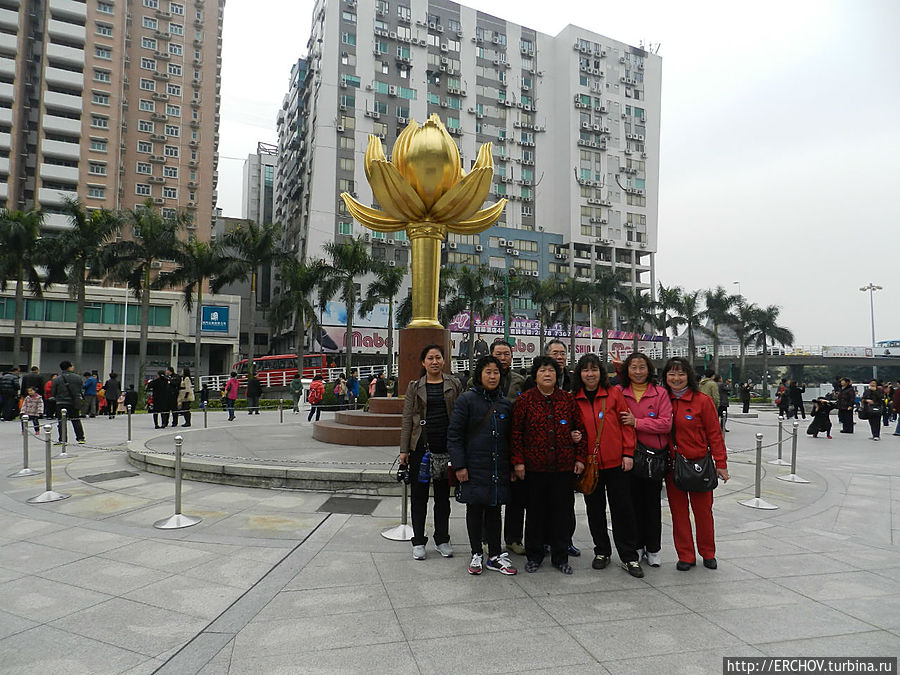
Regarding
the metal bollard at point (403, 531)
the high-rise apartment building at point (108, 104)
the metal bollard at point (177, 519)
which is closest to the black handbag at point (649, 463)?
the metal bollard at point (403, 531)

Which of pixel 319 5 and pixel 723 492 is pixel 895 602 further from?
pixel 319 5

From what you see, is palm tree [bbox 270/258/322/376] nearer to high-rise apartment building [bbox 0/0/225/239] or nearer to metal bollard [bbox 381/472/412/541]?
high-rise apartment building [bbox 0/0/225/239]

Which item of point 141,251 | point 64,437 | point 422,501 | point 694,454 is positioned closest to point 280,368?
point 141,251

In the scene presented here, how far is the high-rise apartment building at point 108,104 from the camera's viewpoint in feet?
141

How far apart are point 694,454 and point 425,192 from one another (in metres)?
7.01

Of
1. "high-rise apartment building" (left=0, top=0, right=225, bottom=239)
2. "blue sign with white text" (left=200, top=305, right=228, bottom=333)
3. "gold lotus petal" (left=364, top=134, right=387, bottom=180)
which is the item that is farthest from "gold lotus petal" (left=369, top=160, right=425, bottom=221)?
"high-rise apartment building" (left=0, top=0, right=225, bottom=239)

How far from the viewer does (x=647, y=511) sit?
14.6ft

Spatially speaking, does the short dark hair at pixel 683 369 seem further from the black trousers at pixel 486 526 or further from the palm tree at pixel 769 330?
the palm tree at pixel 769 330

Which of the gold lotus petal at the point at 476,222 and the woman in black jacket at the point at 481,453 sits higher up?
the gold lotus petal at the point at 476,222

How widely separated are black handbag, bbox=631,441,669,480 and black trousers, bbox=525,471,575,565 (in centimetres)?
54

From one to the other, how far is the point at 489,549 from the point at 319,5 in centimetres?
6046

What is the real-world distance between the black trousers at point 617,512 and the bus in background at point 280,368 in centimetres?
2895

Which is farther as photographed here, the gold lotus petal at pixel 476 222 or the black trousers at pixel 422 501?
the gold lotus petal at pixel 476 222

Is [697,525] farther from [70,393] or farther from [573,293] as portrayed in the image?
[573,293]
